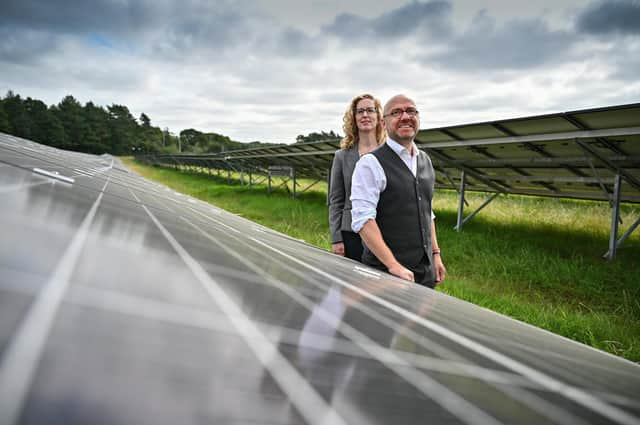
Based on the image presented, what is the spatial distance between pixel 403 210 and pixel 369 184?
263mm

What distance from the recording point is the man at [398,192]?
206cm

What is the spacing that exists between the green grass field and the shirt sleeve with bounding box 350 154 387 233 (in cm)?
239

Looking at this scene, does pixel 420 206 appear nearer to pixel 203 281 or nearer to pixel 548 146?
pixel 203 281

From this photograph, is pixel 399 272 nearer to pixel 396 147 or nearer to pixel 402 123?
pixel 396 147

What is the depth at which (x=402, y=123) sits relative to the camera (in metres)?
2.11

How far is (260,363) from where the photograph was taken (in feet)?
1.23

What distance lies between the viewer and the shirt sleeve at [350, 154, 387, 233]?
2.01 meters

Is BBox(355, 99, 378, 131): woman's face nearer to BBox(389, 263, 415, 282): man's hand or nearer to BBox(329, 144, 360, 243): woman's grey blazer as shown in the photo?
BBox(329, 144, 360, 243): woman's grey blazer

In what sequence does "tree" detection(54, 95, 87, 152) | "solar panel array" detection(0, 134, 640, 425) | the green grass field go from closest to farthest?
"solar panel array" detection(0, 134, 640, 425)
the green grass field
"tree" detection(54, 95, 87, 152)

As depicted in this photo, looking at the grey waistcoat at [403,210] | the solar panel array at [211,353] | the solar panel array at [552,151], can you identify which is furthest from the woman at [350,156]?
the solar panel array at [552,151]

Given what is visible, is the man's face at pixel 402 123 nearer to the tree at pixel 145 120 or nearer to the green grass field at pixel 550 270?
the green grass field at pixel 550 270


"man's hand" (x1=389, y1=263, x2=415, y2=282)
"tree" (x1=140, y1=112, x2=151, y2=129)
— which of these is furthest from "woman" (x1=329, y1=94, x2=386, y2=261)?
"tree" (x1=140, y1=112, x2=151, y2=129)

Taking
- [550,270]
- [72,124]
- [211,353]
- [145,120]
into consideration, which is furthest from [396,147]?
[145,120]

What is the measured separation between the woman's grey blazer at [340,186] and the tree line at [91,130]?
4382cm
